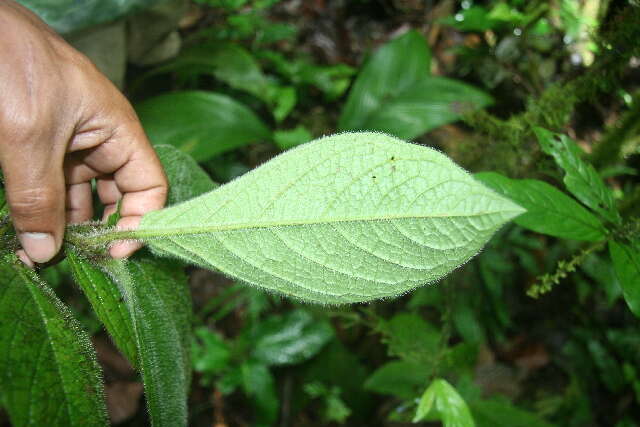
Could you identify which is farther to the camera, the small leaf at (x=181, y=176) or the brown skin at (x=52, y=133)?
the small leaf at (x=181, y=176)

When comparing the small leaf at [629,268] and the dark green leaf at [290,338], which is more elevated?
the small leaf at [629,268]

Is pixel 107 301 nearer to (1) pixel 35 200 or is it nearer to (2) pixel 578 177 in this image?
(1) pixel 35 200

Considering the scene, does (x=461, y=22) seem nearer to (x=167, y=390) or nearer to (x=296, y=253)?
(x=296, y=253)

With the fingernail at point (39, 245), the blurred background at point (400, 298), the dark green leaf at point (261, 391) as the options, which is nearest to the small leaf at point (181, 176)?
the fingernail at point (39, 245)

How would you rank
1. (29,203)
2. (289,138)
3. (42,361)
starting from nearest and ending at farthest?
(42,361)
(29,203)
(289,138)

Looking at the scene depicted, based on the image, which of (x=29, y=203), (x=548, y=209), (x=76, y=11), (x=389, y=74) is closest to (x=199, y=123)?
(x=76, y=11)

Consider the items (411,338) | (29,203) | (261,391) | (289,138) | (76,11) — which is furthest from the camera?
(289,138)

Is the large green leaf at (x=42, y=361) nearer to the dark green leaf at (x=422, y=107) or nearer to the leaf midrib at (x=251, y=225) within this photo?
the leaf midrib at (x=251, y=225)

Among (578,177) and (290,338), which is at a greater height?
(578,177)
